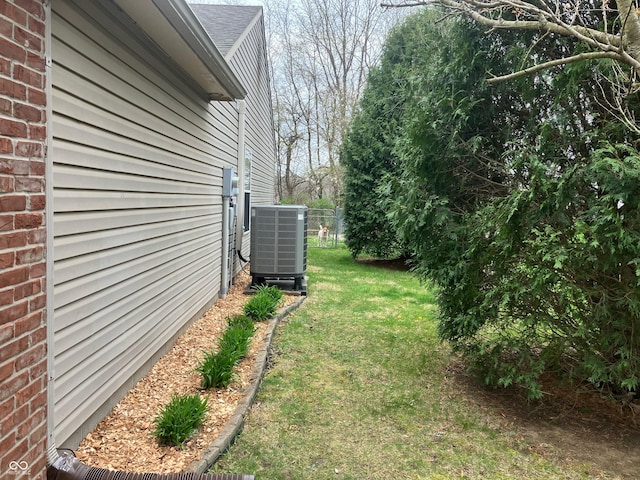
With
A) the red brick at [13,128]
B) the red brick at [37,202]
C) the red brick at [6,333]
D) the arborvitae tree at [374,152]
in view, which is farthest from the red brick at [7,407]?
the arborvitae tree at [374,152]

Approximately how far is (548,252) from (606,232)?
390mm

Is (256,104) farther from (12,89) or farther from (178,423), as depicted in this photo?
(12,89)

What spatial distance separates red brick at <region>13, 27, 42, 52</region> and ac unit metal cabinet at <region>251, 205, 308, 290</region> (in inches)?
233

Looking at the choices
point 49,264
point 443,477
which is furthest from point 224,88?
point 443,477

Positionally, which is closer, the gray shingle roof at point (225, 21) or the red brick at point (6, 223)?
the red brick at point (6, 223)

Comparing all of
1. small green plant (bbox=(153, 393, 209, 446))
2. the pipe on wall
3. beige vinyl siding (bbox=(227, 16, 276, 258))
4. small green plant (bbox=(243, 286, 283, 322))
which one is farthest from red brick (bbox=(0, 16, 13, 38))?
beige vinyl siding (bbox=(227, 16, 276, 258))

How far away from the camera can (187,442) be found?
290 cm

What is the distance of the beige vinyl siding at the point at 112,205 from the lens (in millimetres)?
2586

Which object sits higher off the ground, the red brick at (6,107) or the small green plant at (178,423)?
the red brick at (6,107)

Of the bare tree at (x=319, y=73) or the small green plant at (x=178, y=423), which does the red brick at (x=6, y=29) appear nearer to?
the small green plant at (x=178, y=423)

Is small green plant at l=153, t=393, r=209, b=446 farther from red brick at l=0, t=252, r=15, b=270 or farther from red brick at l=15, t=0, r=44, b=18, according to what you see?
red brick at l=15, t=0, r=44, b=18

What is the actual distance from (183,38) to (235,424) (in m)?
2.85

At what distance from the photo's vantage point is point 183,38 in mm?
3609

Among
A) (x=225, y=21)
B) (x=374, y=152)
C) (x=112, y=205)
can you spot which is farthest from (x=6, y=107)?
(x=374, y=152)
